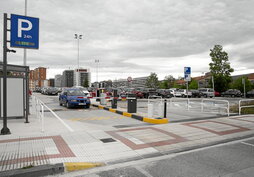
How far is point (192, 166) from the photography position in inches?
169

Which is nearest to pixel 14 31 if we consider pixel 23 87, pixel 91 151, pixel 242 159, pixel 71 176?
pixel 23 87

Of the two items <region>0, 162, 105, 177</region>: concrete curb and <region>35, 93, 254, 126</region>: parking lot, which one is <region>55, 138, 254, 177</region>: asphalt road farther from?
<region>35, 93, 254, 126</region>: parking lot

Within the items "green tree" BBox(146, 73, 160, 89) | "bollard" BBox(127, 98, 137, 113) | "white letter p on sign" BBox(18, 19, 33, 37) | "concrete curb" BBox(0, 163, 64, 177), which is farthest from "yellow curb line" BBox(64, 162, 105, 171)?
"green tree" BBox(146, 73, 160, 89)

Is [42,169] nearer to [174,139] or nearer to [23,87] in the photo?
[174,139]

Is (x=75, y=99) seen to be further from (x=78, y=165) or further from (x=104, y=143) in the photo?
(x=78, y=165)

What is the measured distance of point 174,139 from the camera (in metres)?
6.32

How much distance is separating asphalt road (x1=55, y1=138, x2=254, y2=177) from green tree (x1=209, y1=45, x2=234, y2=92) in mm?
45545

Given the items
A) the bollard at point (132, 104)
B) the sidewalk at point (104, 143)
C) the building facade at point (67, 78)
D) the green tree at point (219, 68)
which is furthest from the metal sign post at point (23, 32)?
the building facade at point (67, 78)

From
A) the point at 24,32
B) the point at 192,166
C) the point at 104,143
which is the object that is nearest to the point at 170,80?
the point at 24,32

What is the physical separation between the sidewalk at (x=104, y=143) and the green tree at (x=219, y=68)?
42.3m

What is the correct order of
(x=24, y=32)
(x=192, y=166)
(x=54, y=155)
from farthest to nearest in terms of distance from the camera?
1. (x=24, y=32)
2. (x=54, y=155)
3. (x=192, y=166)

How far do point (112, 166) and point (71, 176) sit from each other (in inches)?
36.3

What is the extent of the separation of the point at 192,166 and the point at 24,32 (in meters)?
7.34

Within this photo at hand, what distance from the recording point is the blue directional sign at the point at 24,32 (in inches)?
274
